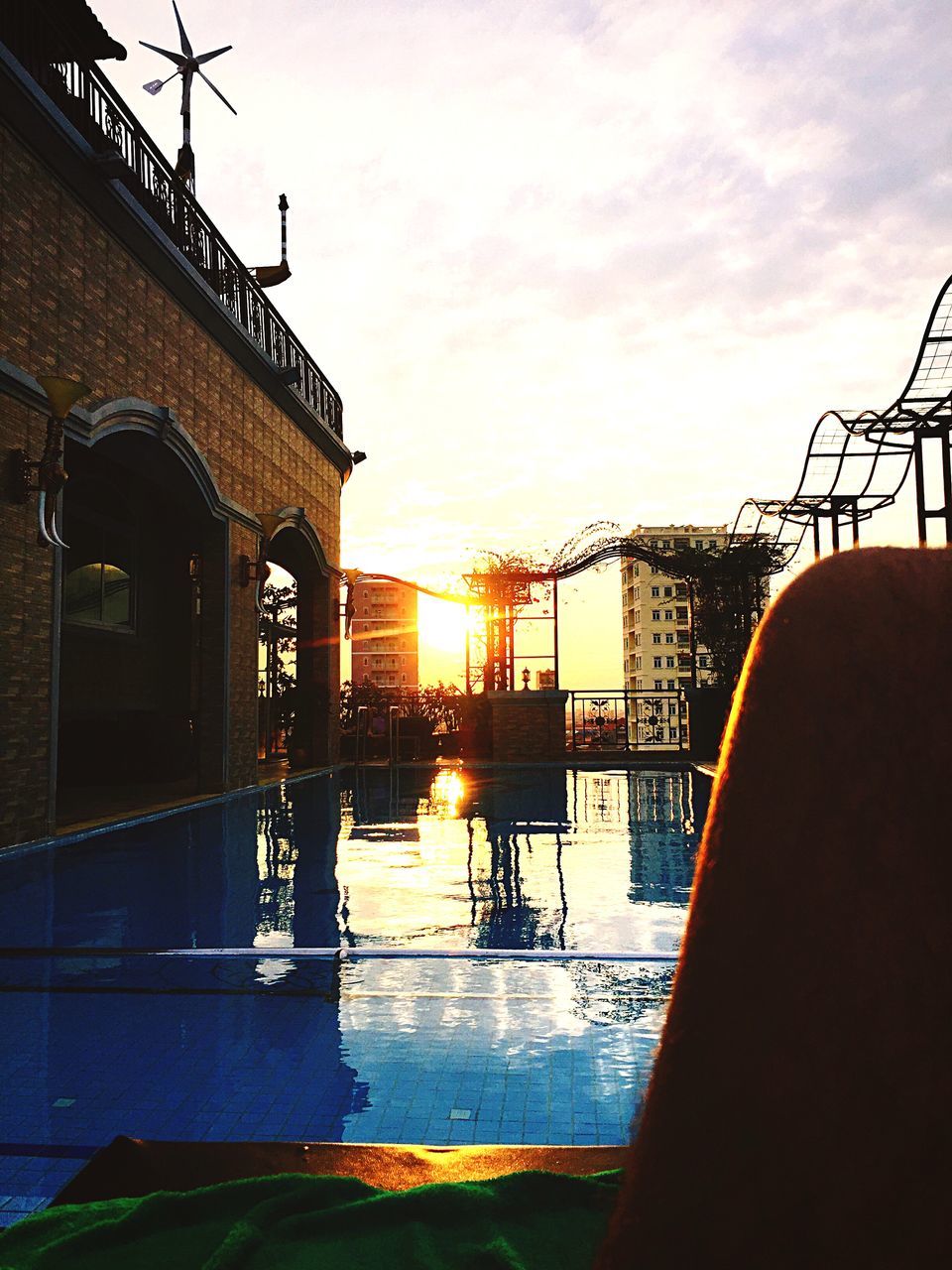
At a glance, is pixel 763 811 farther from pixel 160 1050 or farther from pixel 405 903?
pixel 405 903

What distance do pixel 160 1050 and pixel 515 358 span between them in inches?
380

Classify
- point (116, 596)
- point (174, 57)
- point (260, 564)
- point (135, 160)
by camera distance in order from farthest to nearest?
1. point (174, 57)
2. point (260, 564)
3. point (116, 596)
4. point (135, 160)

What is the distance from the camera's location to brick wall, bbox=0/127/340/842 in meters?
7.92

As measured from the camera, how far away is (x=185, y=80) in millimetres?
16312

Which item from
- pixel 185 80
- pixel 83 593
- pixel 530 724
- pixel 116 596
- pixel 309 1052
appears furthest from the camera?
pixel 530 724

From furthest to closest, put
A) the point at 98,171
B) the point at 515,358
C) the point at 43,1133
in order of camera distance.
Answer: the point at 515,358
the point at 98,171
the point at 43,1133

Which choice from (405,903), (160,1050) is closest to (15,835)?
(405,903)

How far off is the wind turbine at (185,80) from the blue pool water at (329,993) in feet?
42.9

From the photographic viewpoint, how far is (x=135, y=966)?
4.25m

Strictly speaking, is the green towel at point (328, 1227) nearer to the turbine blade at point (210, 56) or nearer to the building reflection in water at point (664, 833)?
the building reflection in water at point (664, 833)

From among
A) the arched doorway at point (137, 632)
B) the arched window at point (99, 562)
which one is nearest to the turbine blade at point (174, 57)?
the arched doorway at point (137, 632)

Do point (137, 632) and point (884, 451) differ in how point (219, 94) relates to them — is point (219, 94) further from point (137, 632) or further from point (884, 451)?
point (884, 451)

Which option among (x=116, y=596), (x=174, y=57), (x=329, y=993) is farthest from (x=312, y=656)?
(x=329, y=993)

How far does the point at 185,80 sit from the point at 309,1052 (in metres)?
18.3
